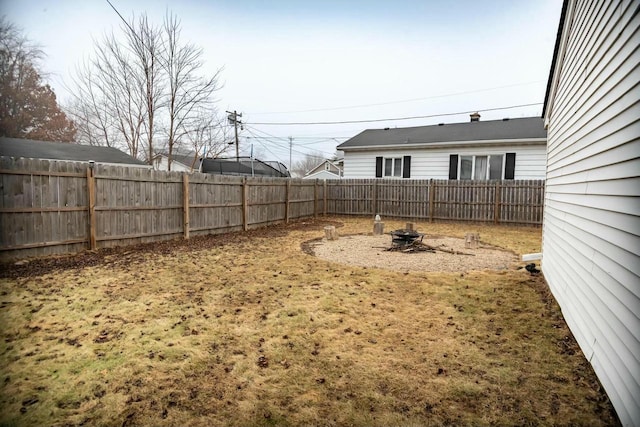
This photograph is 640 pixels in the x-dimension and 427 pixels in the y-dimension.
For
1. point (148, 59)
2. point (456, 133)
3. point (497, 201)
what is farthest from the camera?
point (456, 133)

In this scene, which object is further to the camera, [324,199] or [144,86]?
[324,199]

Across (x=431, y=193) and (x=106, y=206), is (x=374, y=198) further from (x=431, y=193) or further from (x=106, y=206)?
(x=106, y=206)

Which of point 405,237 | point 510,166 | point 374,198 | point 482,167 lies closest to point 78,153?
point 374,198

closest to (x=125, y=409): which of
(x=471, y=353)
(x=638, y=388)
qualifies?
(x=471, y=353)

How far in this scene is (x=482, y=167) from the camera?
1402 cm

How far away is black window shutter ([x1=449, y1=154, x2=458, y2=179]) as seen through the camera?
14.4 metres

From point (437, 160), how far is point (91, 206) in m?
13.3

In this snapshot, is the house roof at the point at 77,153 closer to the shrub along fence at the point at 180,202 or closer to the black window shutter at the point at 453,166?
the shrub along fence at the point at 180,202

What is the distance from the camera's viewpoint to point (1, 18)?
900mm

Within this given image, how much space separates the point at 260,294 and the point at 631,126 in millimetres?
4090

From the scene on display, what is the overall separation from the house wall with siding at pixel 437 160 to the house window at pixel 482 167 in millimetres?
187

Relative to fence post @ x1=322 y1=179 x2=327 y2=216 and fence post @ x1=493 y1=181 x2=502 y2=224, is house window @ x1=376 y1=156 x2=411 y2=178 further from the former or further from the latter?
fence post @ x1=493 y1=181 x2=502 y2=224

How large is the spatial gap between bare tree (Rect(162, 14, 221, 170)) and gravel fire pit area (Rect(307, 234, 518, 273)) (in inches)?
420

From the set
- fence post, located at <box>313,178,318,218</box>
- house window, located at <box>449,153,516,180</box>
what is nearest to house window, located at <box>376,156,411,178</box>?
house window, located at <box>449,153,516,180</box>
